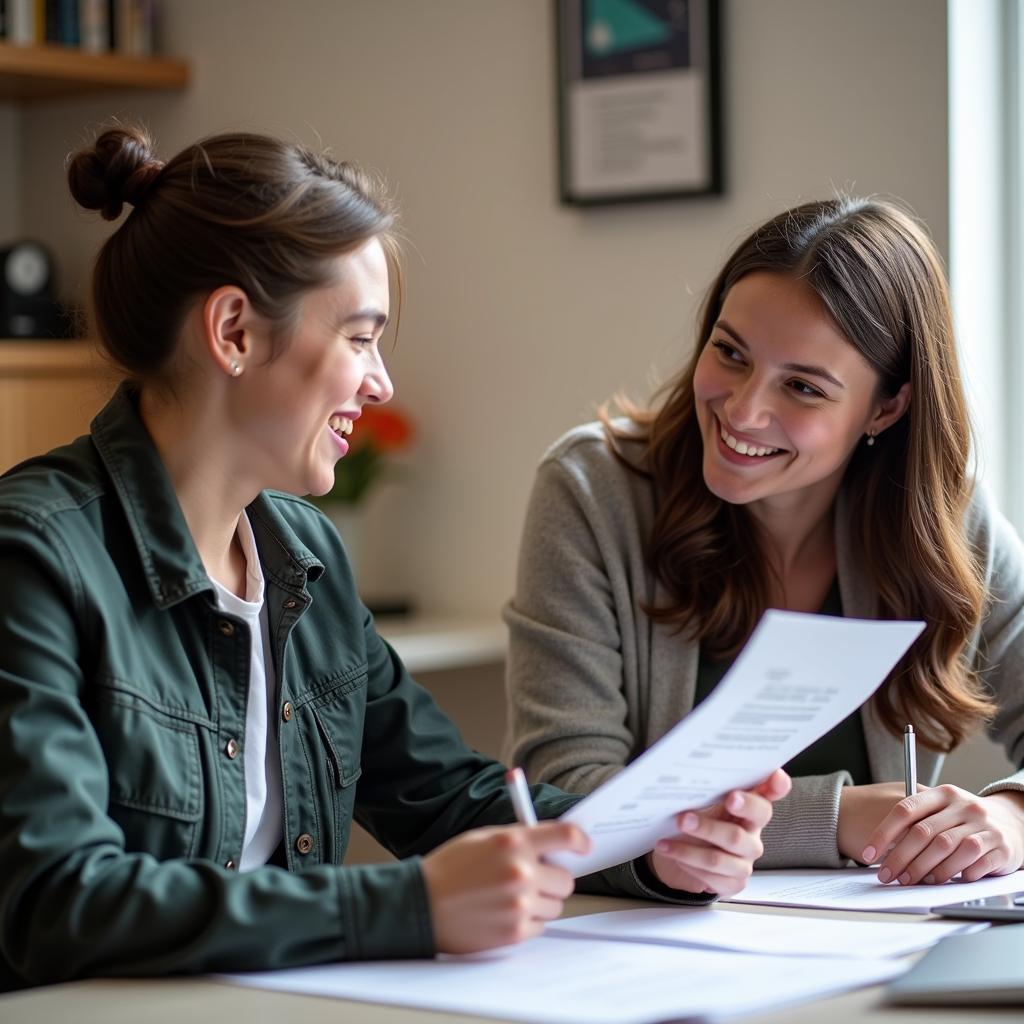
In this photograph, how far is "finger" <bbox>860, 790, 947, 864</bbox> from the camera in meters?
1.49

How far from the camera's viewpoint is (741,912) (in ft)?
4.29

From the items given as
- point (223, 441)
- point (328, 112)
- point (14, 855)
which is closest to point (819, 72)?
point (328, 112)

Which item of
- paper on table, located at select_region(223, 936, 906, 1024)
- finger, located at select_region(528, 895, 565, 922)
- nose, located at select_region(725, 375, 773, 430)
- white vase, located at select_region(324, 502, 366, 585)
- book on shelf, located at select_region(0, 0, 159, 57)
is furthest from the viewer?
book on shelf, located at select_region(0, 0, 159, 57)

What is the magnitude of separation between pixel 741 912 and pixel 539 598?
24.7 inches

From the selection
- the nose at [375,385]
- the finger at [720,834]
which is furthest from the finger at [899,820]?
the nose at [375,385]

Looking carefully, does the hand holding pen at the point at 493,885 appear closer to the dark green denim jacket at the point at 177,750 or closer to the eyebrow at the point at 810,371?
the dark green denim jacket at the point at 177,750

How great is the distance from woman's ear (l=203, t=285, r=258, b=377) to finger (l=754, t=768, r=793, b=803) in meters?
0.55

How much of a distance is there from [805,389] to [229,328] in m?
0.71

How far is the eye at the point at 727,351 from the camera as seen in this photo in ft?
5.88

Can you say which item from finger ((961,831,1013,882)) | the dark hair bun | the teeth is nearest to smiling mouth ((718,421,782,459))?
the teeth

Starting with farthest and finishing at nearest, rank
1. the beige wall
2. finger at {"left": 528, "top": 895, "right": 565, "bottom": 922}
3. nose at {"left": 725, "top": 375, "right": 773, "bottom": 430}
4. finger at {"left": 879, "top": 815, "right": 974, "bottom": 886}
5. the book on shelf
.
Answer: the book on shelf → the beige wall → nose at {"left": 725, "top": 375, "right": 773, "bottom": 430} → finger at {"left": 879, "top": 815, "right": 974, "bottom": 886} → finger at {"left": 528, "top": 895, "right": 565, "bottom": 922}

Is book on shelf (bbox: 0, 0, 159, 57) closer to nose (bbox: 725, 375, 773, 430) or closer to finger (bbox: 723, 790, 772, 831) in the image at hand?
nose (bbox: 725, 375, 773, 430)

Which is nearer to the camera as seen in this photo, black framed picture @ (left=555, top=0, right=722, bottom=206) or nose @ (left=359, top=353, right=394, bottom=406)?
nose @ (left=359, top=353, right=394, bottom=406)

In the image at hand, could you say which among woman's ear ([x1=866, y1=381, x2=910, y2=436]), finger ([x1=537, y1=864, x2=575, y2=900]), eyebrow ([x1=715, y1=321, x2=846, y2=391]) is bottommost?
finger ([x1=537, y1=864, x2=575, y2=900])
